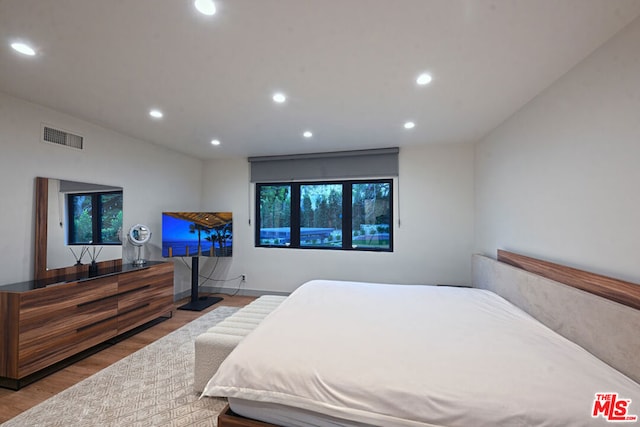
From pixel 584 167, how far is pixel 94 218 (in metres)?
4.60

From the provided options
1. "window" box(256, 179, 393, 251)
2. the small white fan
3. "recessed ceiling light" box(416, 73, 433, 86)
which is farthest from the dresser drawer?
"recessed ceiling light" box(416, 73, 433, 86)

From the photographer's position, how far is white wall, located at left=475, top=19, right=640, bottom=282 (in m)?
1.42

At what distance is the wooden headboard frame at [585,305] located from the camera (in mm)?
1260

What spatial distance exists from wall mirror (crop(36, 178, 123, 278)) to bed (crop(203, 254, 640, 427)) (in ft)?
8.21

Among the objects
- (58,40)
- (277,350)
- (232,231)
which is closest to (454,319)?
(277,350)

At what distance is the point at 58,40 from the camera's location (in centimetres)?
160

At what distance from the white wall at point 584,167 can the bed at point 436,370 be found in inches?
14.5

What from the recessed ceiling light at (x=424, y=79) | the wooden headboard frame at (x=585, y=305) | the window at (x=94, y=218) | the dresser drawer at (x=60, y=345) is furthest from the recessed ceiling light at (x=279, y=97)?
the dresser drawer at (x=60, y=345)

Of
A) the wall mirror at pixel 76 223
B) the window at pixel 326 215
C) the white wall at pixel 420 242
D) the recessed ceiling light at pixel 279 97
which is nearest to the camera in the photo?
the recessed ceiling light at pixel 279 97

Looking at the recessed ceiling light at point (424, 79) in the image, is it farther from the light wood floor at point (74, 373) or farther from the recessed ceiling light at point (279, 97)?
the light wood floor at point (74, 373)

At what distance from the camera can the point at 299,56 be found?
69.0 inches

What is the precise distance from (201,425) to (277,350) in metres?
0.82

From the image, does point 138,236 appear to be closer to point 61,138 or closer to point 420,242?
point 61,138

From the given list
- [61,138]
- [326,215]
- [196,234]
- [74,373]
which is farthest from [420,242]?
[61,138]
